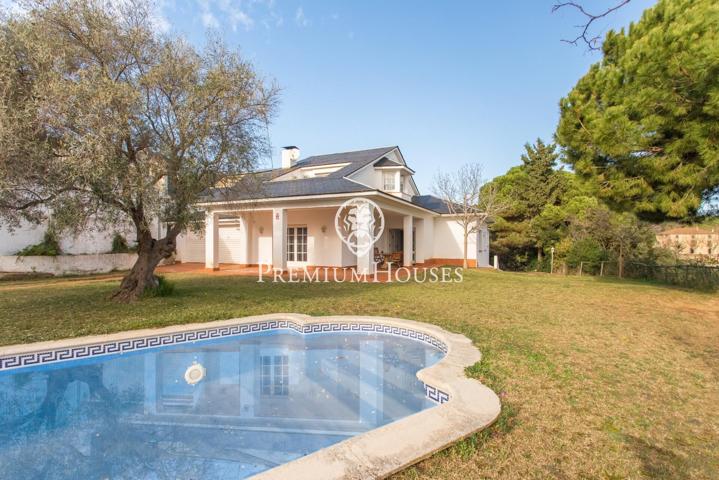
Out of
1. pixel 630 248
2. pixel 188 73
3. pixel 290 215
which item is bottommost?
pixel 630 248

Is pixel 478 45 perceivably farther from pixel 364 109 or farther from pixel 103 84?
pixel 103 84

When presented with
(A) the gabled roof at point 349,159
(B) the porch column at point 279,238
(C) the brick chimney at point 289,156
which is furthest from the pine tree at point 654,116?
(C) the brick chimney at point 289,156

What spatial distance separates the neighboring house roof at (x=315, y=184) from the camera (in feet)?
33.0

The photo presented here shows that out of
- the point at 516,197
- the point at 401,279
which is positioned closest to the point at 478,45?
the point at 401,279

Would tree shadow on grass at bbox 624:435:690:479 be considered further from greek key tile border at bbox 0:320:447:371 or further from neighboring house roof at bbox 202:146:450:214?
neighboring house roof at bbox 202:146:450:214

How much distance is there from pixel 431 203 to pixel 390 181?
4195 millimetres

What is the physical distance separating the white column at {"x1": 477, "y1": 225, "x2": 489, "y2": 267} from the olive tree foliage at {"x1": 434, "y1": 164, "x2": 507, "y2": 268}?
3.43ft

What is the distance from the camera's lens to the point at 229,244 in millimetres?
20547

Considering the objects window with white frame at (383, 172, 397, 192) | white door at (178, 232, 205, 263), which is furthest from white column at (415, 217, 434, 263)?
white door at (178, 232, 205, 263)

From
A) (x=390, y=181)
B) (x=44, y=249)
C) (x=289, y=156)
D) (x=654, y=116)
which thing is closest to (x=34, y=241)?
(x=44, y=249)

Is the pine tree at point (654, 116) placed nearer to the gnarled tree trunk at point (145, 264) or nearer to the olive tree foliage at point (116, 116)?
the olive tree foliage at point (116, 116)

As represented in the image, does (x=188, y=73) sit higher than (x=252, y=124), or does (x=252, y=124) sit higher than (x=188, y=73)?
(x=188, y=73)

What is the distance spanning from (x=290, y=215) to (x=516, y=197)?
68.6ft

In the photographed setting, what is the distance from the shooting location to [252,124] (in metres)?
Answer: 8.88
